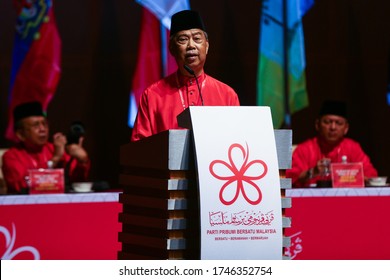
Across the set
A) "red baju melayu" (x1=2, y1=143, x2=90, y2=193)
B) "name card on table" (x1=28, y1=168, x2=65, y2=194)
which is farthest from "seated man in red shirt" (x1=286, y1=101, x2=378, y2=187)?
"name card on table" (x1=28, y1=168, x2=65, y2=194)

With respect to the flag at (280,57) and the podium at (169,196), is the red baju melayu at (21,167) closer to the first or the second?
the flag at (280,57)

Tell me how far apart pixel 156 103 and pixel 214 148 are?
0.78m

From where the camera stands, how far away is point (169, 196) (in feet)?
9.44

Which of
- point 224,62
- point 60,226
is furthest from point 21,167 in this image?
point 224,62

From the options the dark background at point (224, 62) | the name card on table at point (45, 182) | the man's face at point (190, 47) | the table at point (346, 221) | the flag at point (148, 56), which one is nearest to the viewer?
the man's face at point (190, 47)

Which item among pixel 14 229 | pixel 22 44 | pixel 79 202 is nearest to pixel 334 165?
pixel 79 202

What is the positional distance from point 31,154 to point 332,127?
2063 mm

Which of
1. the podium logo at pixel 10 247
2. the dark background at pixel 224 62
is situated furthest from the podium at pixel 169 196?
the dark background at pixel 224 62

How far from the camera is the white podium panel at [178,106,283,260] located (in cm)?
280

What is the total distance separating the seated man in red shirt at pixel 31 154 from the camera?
18.8 ft

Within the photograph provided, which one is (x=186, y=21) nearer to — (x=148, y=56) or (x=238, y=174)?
(x=238, y=174)

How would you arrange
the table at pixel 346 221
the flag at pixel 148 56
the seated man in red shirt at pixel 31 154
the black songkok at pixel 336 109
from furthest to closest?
the flag at pixel 148 56, the black songkok at pixel 336 109, the seated man in red shirt at pixel 31 154, the table at pixel 346 221

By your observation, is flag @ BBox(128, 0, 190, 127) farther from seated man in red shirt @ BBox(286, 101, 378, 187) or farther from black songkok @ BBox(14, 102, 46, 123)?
seated man in red shirt @ BBox(286, 101, 378, 187)

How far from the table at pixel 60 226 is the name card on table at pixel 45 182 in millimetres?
125
